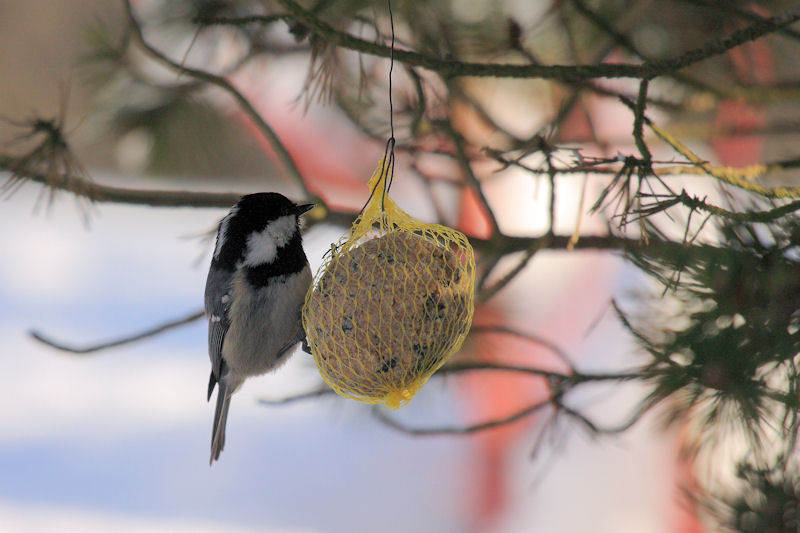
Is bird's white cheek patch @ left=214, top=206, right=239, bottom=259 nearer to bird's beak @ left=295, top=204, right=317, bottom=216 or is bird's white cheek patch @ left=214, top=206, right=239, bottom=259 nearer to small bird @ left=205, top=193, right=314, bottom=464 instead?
small bird @ left=205, top=193, right=314, bottom=464

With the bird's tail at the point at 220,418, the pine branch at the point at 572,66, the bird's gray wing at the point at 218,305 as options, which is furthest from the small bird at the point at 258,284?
the pine branch at the point at 572,66

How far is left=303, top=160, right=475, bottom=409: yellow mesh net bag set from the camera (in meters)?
1.16

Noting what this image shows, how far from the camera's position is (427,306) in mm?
1175

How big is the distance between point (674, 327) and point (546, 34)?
Answer: 1459 millimetres

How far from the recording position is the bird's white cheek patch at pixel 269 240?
1.52 m

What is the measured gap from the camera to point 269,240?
1.54m

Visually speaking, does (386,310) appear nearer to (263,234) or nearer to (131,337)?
(263,234)

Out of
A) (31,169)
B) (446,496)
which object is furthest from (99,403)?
(31,169)

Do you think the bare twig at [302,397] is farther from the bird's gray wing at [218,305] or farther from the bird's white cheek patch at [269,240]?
the bird's white cheek patch at [269,240]

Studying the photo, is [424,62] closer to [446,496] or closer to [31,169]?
[31,169]

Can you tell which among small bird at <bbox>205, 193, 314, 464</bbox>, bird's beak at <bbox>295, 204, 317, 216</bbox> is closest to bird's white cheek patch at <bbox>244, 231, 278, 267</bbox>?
small bird at <bbox>205, 193, 314, 464</bbox>

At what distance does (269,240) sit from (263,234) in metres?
0.02

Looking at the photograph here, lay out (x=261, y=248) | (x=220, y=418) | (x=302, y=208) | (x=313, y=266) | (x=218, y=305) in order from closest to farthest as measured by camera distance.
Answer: (x=302, y=208) → (x=261, y=248) → (x=218, y=305) → (x=220, y=418) → (x=313, y=266)

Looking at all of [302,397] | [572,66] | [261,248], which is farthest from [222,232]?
Result: [572,66]
